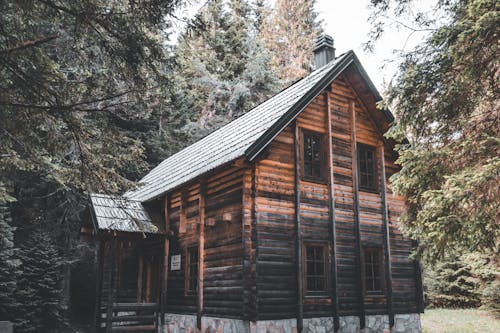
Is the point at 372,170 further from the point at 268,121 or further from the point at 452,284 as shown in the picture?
the point at 452,284

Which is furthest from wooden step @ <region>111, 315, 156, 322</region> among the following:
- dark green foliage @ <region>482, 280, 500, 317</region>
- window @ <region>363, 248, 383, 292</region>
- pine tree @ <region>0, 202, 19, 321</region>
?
dark green foliage @ <region>482, 280, 500, 317</region>

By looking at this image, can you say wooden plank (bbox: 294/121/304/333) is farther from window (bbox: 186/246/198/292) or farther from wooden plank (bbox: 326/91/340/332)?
window (bbox: 186/246/198/292)

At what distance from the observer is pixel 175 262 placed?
13.5m

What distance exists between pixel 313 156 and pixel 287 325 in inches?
171

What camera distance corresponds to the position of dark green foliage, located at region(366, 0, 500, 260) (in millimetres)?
6207

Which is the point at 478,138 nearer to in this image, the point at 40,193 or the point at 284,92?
the point at 284,92

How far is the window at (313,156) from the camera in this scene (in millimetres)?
12102

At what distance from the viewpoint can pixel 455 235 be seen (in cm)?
664

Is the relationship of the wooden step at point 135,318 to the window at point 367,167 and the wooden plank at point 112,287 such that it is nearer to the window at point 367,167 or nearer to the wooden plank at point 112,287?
the wooden plank at point 112,287

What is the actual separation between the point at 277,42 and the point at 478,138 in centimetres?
2573

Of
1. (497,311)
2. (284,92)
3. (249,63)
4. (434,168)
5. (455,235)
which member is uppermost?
(249,63)

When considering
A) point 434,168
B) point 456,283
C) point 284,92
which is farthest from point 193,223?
point 456,283

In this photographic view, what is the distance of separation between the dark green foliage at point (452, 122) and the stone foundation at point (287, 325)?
13.3 ft

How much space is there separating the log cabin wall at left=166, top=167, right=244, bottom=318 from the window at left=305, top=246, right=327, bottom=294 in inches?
70.0
